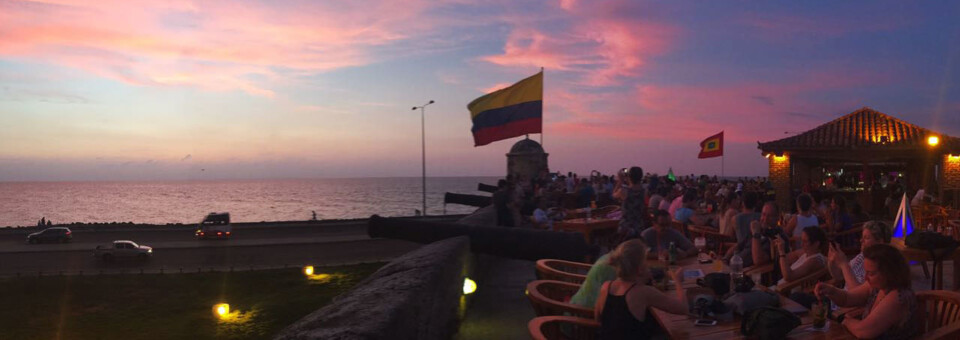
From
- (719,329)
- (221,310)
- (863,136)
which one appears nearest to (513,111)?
(221,310)

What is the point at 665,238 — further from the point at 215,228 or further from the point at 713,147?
the point at 215,228

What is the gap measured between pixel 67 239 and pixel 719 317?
42987mm

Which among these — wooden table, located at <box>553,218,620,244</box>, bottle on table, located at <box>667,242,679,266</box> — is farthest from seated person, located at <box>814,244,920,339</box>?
wooden table, located at <box>553,218,620,244</box>

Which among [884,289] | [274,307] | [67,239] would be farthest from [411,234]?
[67,239]

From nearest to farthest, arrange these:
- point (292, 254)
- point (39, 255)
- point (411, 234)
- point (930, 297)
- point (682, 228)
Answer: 1. point (930, 297)
2. point (411, 234)
3. point (682, 228)
4. point (292, 254)
5. point (39, 255)

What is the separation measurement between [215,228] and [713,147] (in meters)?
27.6

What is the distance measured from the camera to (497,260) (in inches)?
461

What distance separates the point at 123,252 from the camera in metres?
28.5

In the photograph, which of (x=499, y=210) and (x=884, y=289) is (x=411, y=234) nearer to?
(x=499, y=210)

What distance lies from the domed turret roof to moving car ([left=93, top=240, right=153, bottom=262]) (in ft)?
70.5

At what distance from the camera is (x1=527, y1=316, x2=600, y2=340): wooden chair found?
409 centimetres

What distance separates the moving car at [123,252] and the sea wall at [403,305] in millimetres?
26693

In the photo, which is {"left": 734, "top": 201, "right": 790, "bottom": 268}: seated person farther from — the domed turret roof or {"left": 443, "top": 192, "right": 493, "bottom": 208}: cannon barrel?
the domed turret roof

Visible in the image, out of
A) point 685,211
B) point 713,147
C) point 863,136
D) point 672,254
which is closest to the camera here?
point 672,254
